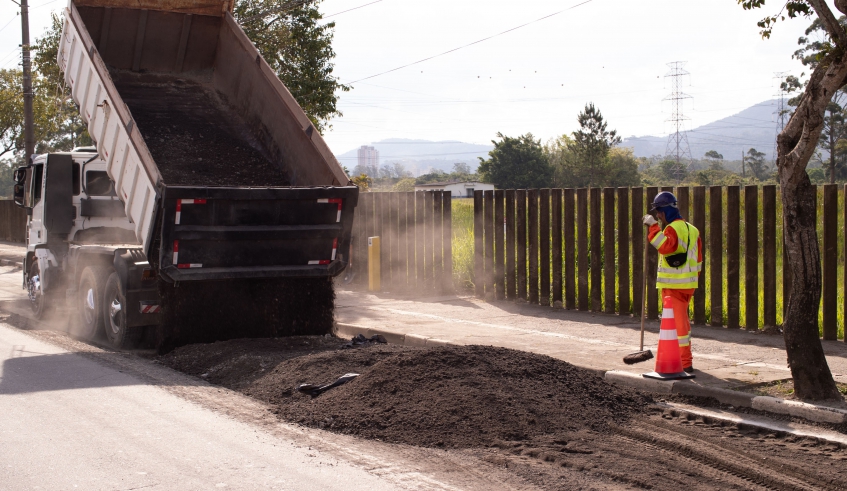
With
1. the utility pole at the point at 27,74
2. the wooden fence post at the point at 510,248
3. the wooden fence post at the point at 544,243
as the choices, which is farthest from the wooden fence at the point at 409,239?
the utility pole at the point at 27,74

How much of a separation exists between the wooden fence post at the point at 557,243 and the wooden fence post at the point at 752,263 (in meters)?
2.81

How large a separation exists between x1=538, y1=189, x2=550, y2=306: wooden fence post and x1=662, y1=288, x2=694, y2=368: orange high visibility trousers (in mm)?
4440

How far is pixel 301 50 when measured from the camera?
73.0 feet

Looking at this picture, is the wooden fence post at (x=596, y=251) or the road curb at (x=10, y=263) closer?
the wooden fence post at (x=596, y=251)

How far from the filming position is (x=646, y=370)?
7.21 m

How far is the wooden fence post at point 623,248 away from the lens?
10.4 m

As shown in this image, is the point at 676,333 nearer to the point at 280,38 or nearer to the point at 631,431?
the point at 631,431

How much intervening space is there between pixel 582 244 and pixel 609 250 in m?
0.45

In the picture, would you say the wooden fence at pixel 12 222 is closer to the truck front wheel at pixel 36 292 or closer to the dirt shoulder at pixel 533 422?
the truck front wheel at pixel 36 292

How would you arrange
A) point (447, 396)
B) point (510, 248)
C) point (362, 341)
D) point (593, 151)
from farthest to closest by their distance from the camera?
point (593, 151), point (510, 248), point (362, 341), point (447, 396)

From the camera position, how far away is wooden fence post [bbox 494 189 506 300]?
12375 millimetres

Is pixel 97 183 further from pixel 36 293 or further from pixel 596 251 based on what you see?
pixel 596 251

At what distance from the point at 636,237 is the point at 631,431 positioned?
5238 millimetres

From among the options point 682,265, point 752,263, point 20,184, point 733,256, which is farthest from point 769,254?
point 20,184
